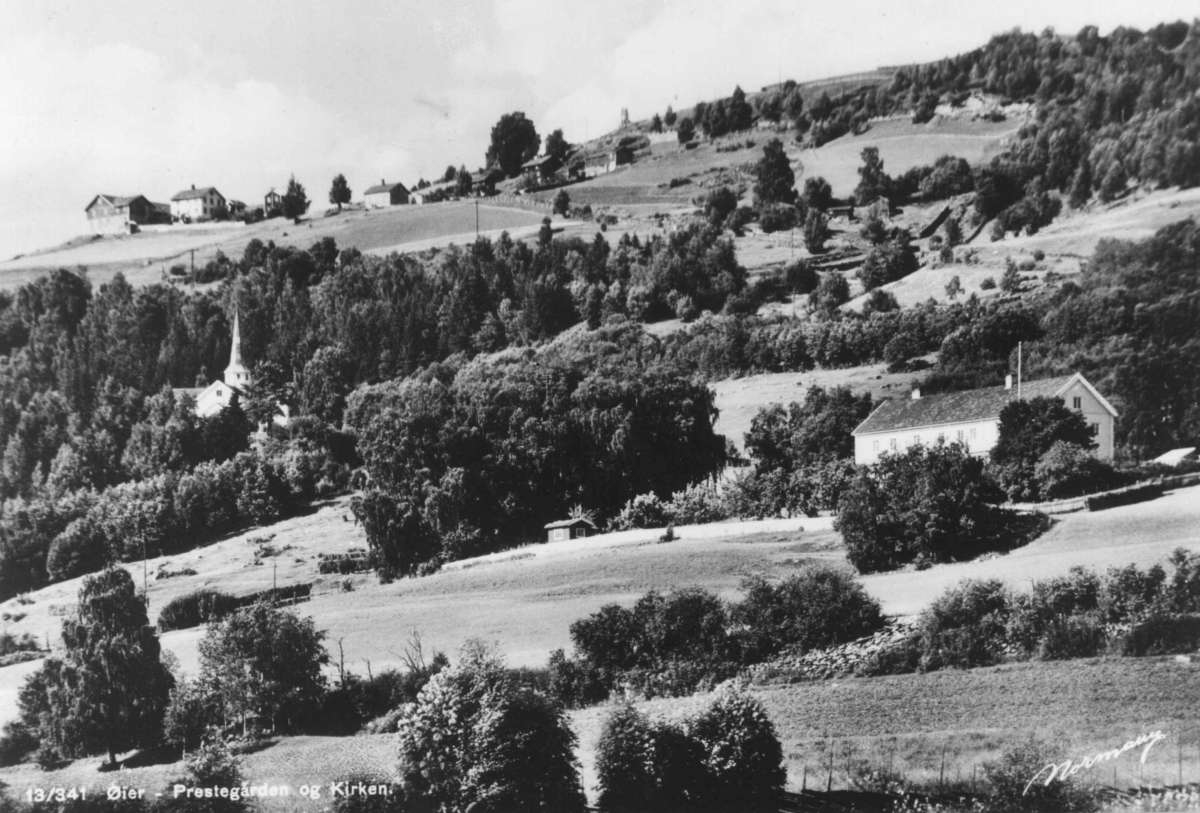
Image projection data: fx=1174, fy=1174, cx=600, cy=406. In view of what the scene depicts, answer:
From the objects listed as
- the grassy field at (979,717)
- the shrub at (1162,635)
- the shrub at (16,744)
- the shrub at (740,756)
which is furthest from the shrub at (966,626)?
the shrub at (16,744)

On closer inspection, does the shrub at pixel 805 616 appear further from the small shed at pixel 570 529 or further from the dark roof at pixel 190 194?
the dark roof at pixel 190 194

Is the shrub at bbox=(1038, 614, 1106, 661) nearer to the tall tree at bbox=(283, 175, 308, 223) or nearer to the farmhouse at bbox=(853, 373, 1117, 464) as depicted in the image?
the farmhouse at bbox=(853, 373, 1117, 464)

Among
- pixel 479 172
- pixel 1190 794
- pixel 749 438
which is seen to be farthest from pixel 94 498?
pixel 479 172

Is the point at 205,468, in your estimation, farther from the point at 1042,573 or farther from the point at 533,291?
the point at 1042,573

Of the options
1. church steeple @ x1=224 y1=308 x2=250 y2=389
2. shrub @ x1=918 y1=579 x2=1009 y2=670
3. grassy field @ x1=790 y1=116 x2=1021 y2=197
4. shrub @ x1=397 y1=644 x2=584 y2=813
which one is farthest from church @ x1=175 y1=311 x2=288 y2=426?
grassy field @ x1=790 y1=116 x2=1021 y2=197

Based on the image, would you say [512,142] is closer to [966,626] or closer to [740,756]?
[966,626]
